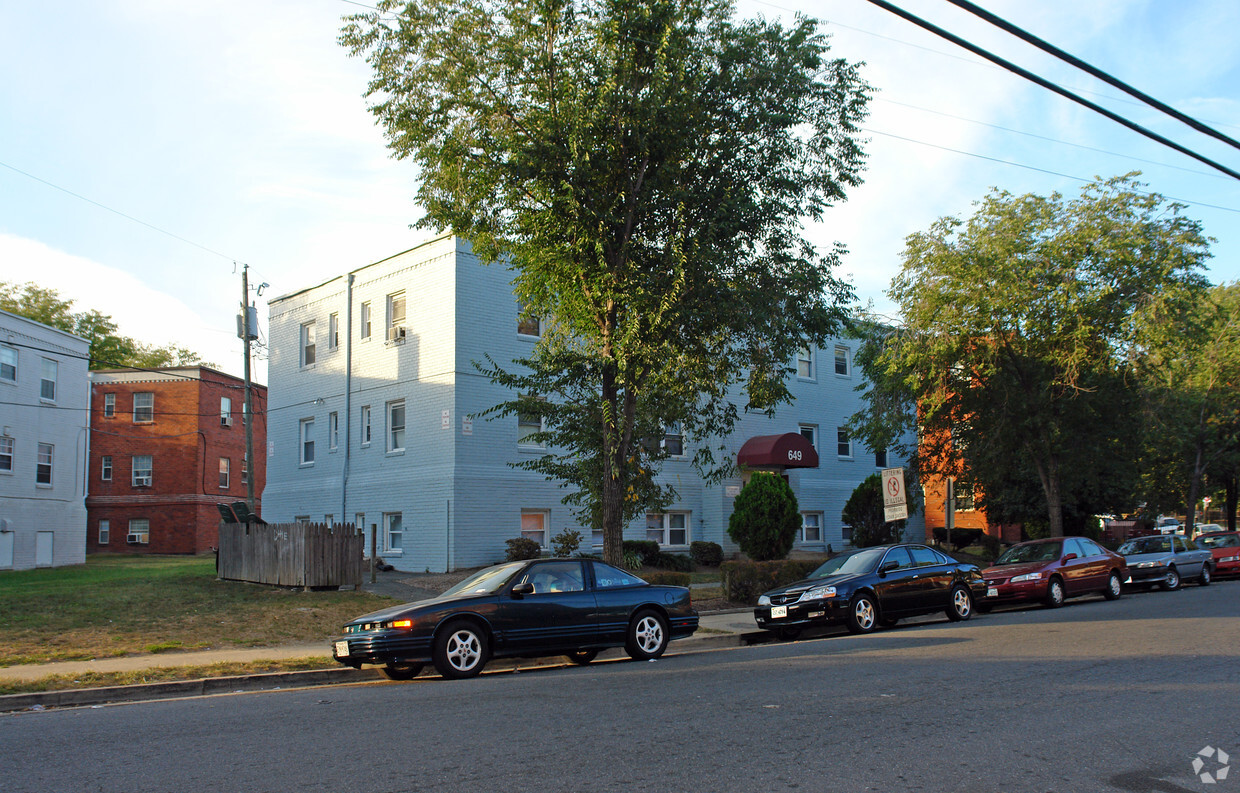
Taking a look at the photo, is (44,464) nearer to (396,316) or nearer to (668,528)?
(396,316)

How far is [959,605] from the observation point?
52.8 ft

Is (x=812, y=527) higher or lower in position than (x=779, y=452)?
lower

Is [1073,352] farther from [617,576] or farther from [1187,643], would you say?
[617,576]

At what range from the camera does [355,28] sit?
15828 millimetres

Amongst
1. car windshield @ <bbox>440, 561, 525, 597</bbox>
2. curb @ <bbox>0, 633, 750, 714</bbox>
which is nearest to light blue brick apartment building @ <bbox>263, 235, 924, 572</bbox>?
car windshield @ <bbox>440, 561, 525, 597</bbox>

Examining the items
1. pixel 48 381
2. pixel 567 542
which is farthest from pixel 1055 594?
pixel 48 381

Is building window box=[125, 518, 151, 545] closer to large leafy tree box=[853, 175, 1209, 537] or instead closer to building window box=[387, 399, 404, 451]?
building window box=[387, 399, 404, 451]

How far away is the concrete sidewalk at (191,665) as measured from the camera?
9.75 m

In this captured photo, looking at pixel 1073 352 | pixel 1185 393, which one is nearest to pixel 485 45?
pixel 1073 352

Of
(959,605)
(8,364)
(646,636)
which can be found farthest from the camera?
(8,364)

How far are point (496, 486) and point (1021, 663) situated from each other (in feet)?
56.6

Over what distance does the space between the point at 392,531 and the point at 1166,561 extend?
20.6m

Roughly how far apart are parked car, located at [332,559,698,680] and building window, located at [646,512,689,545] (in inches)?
635

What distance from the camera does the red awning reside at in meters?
29.9
